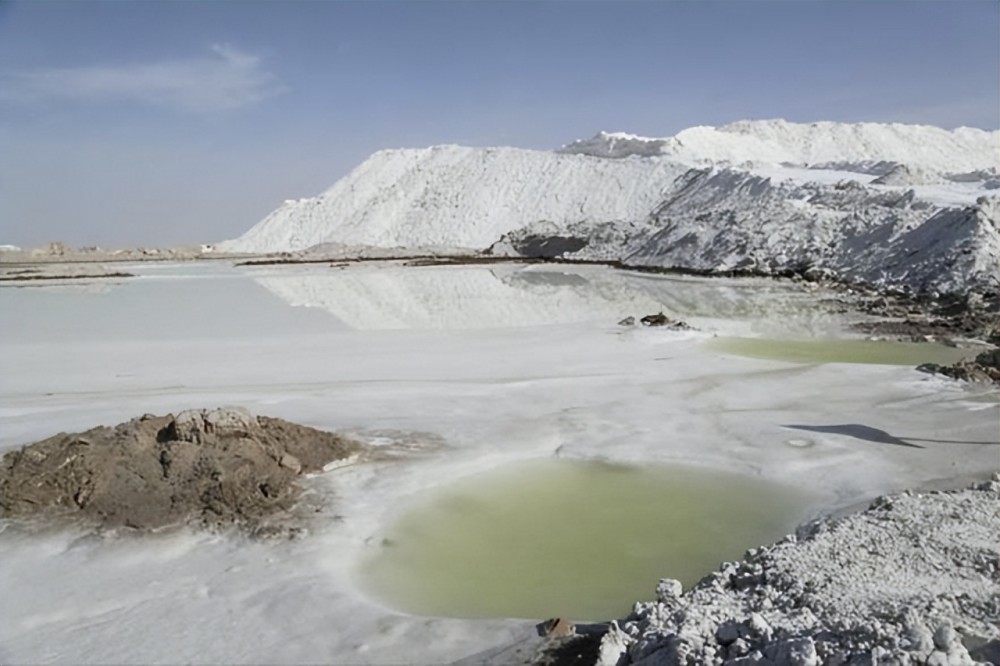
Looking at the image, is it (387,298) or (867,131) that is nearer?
(387,298)

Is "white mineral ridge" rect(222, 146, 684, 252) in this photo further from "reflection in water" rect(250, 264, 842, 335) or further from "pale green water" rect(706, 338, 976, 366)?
"pale green water" rect(706, 338, 976, 366)

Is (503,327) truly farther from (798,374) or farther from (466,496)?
(466,496)

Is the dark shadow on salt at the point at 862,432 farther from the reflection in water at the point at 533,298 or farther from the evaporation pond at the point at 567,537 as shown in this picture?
the reflection in water at the point at 533,298

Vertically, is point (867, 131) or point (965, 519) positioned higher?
point (867, 131)

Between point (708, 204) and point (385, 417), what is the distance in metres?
37.2

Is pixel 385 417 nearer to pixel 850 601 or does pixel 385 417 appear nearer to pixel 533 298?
pixel 850 601

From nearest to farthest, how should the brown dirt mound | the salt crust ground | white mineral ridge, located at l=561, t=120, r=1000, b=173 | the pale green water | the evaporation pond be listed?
the salt crust ground < the evaporation pond < the brown dirt mound < the pale green water < white mineral ridge, located at l=561, t=120, r=1000, b=173

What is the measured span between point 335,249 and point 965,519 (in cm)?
4999

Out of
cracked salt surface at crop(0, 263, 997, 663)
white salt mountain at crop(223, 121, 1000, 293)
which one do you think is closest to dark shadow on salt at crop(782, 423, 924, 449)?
cracked salt surface at crop(0, 263, 997, 663)

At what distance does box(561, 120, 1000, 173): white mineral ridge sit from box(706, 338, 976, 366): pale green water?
46.6m

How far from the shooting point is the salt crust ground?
3.21 meters

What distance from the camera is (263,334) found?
16.8 metres

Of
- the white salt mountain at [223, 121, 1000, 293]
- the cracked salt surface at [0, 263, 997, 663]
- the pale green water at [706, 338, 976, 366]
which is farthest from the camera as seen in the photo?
the white salt mountain at [223, 121, 1000, 293]

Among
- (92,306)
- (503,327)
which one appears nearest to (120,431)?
(503,327)
